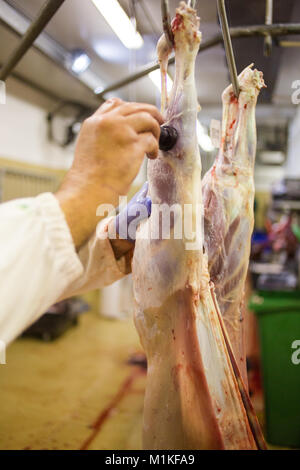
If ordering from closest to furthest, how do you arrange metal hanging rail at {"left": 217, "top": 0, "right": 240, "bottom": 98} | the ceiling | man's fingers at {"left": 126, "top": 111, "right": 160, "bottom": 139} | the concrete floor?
man's fingers at {"left": 126, "top": 111, "right": 160, "bottom": 139} < metal hanging rail at {"left": 217, "top": 0, "right": 240, "bottom": 98} < the ceiling < the concrete floor

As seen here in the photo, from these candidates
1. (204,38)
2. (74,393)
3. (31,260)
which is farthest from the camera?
(74,393)

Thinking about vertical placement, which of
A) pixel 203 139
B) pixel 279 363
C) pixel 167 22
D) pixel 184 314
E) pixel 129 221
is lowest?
pixel 279 363

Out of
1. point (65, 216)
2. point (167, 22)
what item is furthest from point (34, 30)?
point (65, 216)

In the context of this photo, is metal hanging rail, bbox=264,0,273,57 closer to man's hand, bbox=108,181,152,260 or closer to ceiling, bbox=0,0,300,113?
ceiling, bbox=0,0,300,113

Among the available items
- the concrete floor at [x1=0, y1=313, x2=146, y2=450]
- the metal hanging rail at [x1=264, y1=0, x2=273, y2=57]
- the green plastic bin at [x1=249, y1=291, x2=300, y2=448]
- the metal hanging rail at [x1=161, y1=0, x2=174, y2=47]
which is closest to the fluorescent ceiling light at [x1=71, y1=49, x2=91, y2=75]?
the metal hanging rail at [x1=264, y1=0, x2=273, y2=57]

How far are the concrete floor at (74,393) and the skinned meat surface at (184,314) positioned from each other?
38.9 inches

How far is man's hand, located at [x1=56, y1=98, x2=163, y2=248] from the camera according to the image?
2.04 feet

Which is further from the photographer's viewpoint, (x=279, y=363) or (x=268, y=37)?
(x=279, y=363)

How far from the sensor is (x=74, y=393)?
3.19 metres

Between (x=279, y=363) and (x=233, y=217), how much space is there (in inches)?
37.8

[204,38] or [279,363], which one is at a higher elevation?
[204,38]

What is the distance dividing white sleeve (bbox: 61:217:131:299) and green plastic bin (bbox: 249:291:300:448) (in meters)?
0.57

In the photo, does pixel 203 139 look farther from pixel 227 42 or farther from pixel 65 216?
pixel 65 216
